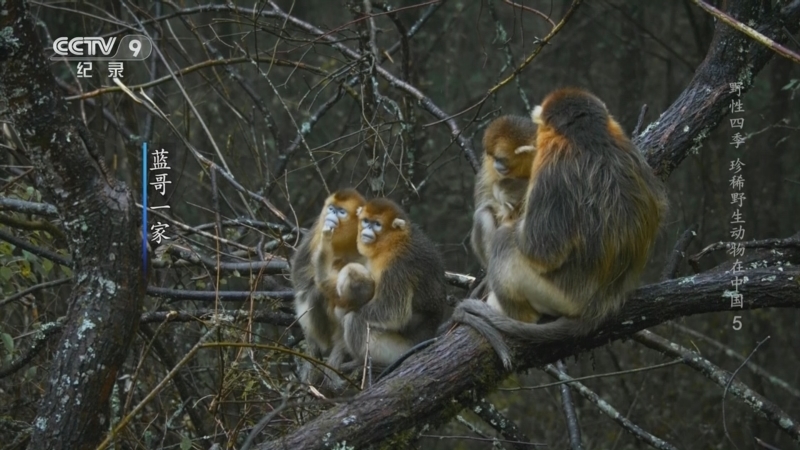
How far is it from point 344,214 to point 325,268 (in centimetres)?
31

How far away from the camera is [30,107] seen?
3176 millimetres

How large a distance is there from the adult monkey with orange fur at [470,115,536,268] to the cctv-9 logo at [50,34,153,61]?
2101 mm

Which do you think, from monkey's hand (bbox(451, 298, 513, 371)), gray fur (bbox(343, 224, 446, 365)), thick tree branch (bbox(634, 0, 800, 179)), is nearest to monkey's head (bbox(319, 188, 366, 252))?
gray fur (bbox(343, 224, 446, 365))

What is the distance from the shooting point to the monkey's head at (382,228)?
4.87 metres

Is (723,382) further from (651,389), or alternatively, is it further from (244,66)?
(244,66)

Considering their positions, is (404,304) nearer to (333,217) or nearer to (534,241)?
(333,217)

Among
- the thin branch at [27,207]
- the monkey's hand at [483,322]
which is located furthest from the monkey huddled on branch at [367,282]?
the thin branch at [27,207]

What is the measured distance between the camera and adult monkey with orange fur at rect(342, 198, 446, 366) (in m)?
4.84

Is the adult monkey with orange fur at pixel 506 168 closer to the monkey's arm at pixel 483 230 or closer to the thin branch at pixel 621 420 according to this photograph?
the monkey's arm at pixel 483 230

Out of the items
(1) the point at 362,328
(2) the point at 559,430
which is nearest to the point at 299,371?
(1) the point at 362,328

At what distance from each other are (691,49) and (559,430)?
12.7 ft

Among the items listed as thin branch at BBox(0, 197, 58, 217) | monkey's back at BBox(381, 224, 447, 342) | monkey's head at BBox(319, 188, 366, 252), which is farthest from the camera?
monkey's head at BBox(319, 188, 366, 252)

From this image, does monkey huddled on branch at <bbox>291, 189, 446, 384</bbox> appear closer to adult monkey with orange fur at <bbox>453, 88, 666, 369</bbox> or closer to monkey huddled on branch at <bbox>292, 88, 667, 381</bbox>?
monkey huddled on branch at <bbox>292, 88, 667, 381</bbox>

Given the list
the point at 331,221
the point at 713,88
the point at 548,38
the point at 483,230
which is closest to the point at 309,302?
the point at 331,221
